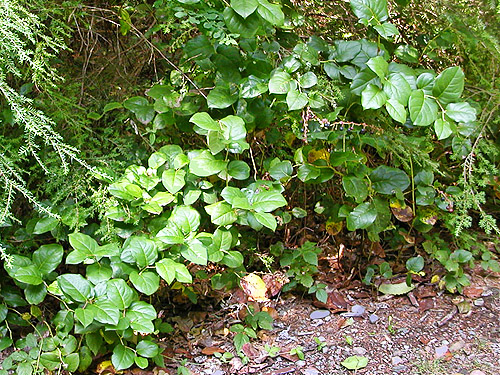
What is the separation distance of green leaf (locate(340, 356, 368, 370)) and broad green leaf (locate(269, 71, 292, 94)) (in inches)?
38.5

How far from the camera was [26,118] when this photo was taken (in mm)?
1466

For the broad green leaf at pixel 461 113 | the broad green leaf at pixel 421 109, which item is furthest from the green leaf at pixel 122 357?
the broad green leaf at pixel 461 113

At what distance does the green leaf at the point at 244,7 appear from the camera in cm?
142

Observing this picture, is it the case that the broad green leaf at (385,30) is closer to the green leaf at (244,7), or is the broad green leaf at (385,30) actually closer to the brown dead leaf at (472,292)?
the green leaf at (244,7)

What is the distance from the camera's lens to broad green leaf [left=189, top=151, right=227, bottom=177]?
1.62 m

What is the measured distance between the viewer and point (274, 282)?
85.4 inches

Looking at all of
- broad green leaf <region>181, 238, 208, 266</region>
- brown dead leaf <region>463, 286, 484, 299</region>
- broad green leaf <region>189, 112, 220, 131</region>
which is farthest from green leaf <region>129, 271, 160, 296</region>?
brown dead leaf <region>463, 286, 484, 299</region>

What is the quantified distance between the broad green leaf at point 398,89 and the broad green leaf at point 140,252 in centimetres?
86

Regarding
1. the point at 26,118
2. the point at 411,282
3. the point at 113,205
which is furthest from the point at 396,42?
the point at 26,118

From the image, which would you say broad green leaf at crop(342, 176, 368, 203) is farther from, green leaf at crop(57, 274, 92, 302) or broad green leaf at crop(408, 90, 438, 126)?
green leaf at crop(57, 274, 92, 302)

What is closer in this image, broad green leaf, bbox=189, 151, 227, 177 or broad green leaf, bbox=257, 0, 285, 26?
broad green leaf, bbox=257, 0, 285, 26

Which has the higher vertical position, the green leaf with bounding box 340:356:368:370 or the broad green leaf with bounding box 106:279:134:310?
the broad green leaf with bounding box 106:279:134:310

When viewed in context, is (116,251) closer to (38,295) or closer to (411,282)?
(38,295)

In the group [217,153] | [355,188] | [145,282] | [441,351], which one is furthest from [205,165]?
[441,351]
